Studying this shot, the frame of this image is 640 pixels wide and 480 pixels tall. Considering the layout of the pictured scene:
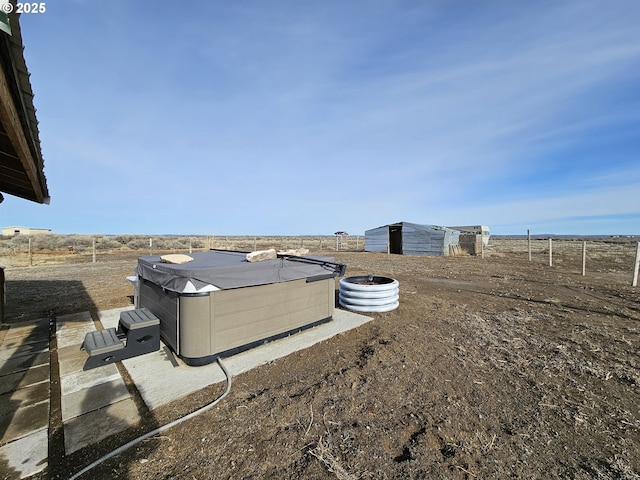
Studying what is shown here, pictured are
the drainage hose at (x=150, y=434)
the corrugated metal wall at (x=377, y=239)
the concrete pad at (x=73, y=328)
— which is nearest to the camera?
the drainage hose at (x=150, y=434)

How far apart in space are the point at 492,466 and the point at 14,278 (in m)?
15.4

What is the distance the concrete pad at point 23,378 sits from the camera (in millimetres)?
3174

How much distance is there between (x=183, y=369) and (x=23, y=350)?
2.76 m

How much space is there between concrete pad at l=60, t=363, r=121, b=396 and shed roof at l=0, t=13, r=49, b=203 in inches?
107

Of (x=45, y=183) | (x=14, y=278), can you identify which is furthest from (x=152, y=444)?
(x=14, y=278)

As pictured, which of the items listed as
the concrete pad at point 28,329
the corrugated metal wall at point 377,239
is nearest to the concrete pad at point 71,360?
the concrete pad at point 28,329

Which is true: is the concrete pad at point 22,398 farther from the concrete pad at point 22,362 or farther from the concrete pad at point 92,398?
the concrete pad at point 22,362

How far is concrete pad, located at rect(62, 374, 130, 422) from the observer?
9.00 feet

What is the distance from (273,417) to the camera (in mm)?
2660

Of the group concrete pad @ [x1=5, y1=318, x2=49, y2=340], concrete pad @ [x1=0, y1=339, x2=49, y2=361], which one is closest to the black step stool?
concrete pad @ [x1=0, y1=339, x2=49, y2=361]

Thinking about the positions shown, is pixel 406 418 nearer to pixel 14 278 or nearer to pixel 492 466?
pixel 492 466

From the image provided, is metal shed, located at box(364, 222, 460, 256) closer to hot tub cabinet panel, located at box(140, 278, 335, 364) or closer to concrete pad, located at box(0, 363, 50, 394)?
hot tub cabinet panel, located at box(140, 278, 335, 364)

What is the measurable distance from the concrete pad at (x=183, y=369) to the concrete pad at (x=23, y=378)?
862mm

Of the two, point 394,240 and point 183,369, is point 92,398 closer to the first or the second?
point 183,369
